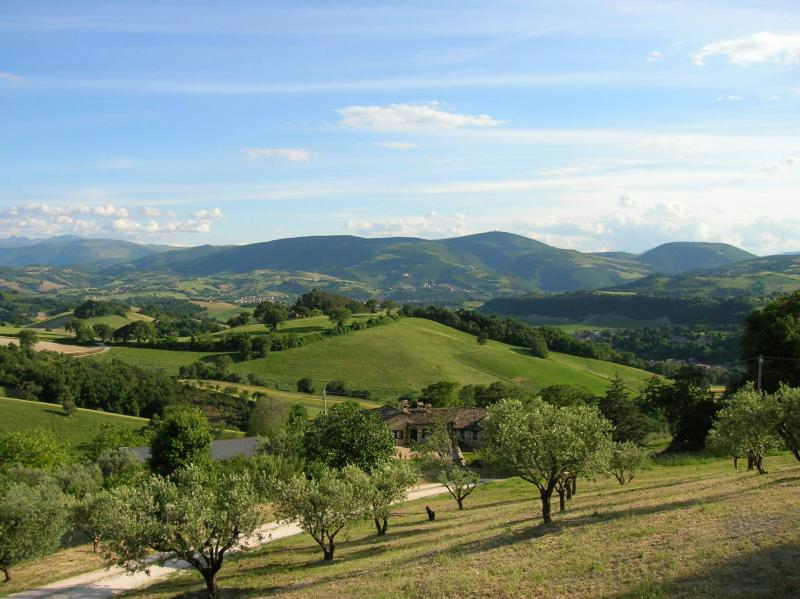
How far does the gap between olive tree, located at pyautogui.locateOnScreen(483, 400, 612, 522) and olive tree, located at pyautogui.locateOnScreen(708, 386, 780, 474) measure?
1093 cm

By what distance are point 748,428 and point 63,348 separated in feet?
498

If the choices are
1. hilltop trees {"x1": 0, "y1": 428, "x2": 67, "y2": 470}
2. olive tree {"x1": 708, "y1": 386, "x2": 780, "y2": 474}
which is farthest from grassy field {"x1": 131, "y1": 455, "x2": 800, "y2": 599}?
hilltop trees {"x1": 0, "y1": 428, "x2": 67, "y2": 470}

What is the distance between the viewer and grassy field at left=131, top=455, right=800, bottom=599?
64.3ft

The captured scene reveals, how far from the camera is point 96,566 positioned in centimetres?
3806

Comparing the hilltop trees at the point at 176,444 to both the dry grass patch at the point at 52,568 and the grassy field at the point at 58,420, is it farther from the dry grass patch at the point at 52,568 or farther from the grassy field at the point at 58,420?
the grassy field at the point at 58,420

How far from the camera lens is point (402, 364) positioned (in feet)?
452

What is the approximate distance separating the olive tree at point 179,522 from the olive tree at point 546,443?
461 inches

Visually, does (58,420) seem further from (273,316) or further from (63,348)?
(273,316)

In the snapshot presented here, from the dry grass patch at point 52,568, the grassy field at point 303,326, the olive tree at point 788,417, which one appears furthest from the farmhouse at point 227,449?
the grassy field at point 303,326

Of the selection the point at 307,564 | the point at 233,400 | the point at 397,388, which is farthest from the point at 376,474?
the point at 397,388

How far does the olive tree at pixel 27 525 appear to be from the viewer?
1388 inches

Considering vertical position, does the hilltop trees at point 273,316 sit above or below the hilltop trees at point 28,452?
above

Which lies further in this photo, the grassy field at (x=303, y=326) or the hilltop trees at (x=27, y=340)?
the grassy field at (x=303, y=326)

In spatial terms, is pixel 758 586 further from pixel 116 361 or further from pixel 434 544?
pixel 116 361
